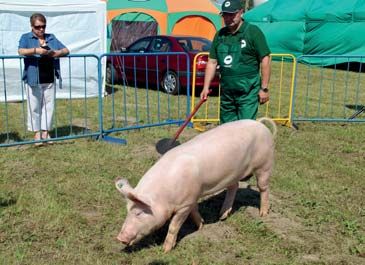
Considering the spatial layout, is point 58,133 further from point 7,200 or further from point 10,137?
point 7,200

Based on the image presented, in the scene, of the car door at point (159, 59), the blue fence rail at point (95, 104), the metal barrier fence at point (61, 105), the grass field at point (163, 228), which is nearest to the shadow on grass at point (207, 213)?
the grass field at point (163, 228)

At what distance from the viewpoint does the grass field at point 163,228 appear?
165 inches

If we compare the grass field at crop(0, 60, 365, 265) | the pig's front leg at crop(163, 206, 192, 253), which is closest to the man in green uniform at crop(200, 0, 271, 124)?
the grass field at crop(0, 60, 365, 265)

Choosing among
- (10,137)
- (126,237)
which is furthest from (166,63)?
(126,237)

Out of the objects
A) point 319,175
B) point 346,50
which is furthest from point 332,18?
point 319,175

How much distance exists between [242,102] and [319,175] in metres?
1.90

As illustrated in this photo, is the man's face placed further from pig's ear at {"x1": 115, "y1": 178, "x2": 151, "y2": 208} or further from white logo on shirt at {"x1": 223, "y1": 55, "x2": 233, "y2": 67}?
pig's ear at {"x1": 115, "y1": 178, "x2": 151, "y2": 208}

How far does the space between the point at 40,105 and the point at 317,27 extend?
16617 mm

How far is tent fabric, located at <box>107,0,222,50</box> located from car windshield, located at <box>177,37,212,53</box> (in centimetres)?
619

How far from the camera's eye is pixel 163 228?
4559 mm

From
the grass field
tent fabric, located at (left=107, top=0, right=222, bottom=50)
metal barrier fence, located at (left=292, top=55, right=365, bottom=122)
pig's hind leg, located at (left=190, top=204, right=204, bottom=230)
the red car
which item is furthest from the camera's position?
tent fabric, located at (left=107, top=0, right=222, bottom=50)

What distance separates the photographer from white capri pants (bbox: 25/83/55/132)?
285 inches

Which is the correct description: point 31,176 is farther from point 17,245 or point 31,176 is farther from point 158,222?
point 158,222

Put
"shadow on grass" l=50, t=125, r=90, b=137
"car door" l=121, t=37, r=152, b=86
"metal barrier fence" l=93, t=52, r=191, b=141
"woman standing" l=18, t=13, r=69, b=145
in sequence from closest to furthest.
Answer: "woman standing" l=18, t=13, r=69, b=145
"shadow on grass" l=50, t=125, r=90, b=137
"metal barrier fence" l=93, t=52, r=191, b=141
"car door" l=121, t=37, r=152, b=86
